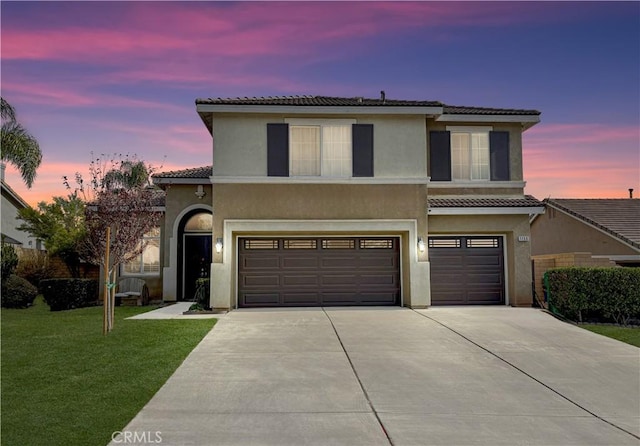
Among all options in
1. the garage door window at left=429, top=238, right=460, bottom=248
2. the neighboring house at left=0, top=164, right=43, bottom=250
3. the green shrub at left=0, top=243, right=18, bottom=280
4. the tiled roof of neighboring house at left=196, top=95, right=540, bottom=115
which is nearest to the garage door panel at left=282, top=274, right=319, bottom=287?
the garage door window at left=429, top=238, right=460, bottom=248

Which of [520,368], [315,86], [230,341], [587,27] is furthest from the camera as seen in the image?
[315,86]

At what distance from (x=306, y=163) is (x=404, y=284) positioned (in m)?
4.77

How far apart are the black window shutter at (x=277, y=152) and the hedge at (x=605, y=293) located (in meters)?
8.49

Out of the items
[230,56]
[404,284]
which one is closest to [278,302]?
[404,284]

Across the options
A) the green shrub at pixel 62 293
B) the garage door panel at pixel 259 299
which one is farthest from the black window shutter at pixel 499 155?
the green shrub at pixel 62 293

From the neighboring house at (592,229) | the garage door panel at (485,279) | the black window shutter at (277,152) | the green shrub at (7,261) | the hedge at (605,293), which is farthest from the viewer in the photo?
the neighboring house at (592,229)

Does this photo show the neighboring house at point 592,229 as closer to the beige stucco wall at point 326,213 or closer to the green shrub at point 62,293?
the beige stucco wall at point 326,213

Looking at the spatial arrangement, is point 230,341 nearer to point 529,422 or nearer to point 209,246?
point 529,422

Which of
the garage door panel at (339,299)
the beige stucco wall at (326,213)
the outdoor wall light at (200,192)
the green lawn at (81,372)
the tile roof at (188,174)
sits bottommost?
the green lawn at (81,372)

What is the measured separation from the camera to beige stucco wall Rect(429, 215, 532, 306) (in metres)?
16.0

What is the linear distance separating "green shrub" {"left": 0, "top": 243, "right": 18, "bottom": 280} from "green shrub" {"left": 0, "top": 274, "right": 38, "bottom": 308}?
0.63ft

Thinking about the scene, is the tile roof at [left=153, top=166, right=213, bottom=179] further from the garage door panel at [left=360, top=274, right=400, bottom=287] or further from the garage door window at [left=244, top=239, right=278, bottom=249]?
the garage door panel at [left=360, top=274, right=400, bottom=287]

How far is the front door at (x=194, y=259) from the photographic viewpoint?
18.7m

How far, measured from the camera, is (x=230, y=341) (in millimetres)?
10805
